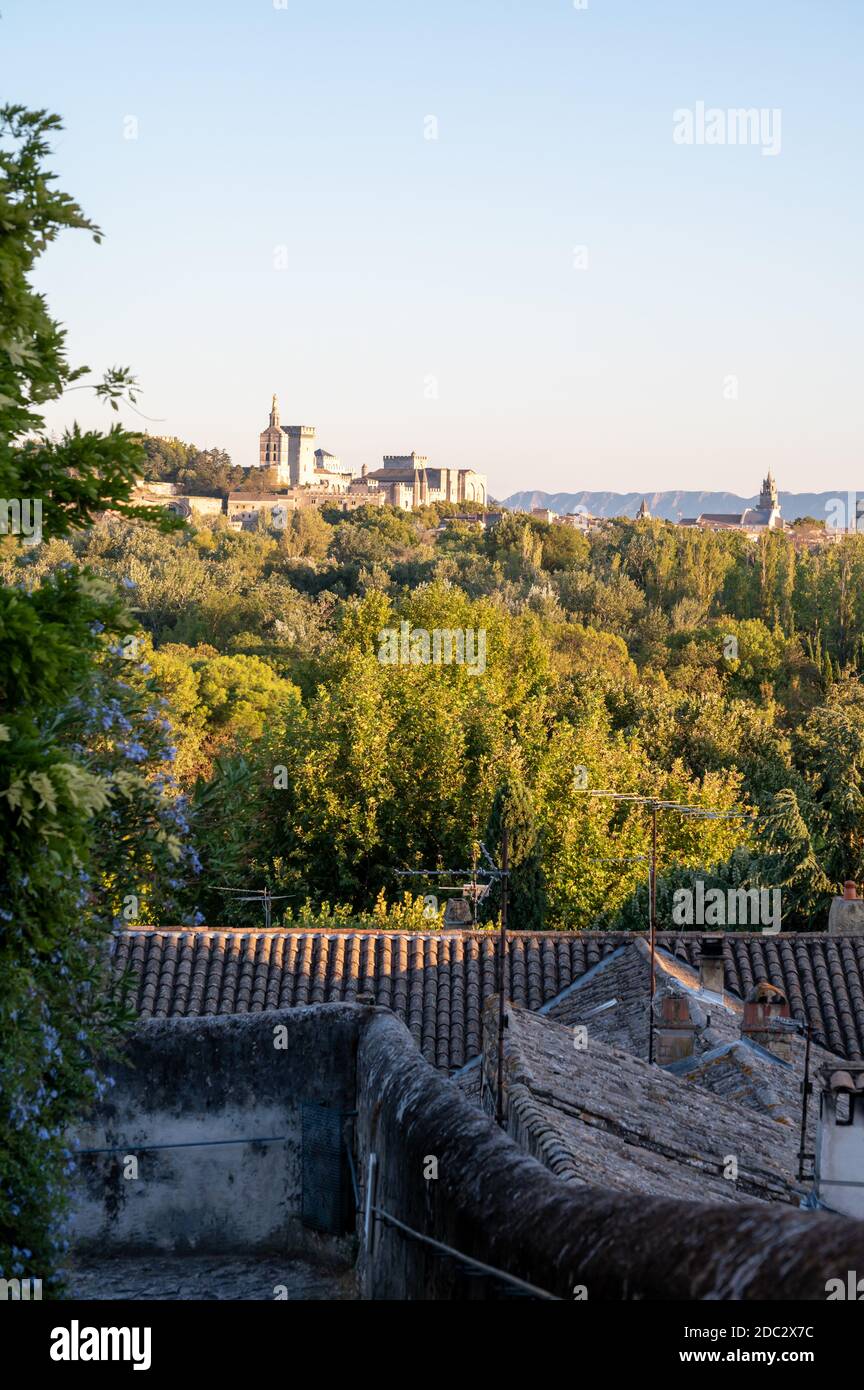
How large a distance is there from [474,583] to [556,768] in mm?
34211

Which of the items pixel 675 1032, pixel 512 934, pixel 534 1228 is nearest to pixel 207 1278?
pixel 534 1228

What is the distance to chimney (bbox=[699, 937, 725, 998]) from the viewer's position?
61.5ft

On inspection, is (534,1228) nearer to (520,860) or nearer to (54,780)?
(54,780)

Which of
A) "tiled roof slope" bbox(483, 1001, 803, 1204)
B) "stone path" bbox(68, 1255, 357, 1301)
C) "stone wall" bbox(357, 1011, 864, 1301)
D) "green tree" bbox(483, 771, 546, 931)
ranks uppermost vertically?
"stone wall" bbox(357, 1011, 864, 1301)

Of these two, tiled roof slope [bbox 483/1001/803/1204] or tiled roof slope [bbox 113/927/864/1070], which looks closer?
tiled roof slope [bbox 483/1001/803/1204]

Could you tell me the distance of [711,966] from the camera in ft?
61.8

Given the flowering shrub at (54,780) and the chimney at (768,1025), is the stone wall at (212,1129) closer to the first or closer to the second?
the flowering shrub at (54,780)

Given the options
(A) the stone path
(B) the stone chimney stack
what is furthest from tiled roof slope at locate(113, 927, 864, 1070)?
(A) the stone path

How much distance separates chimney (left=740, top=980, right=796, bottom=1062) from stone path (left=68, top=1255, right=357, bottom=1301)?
7.43 meters

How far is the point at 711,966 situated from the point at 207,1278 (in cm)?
1073

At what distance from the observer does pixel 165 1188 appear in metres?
9.62

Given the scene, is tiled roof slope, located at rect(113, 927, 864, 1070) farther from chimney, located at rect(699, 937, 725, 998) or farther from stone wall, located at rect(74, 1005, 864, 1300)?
stone wall, located at rect(74, 1005, 864, 1300)
